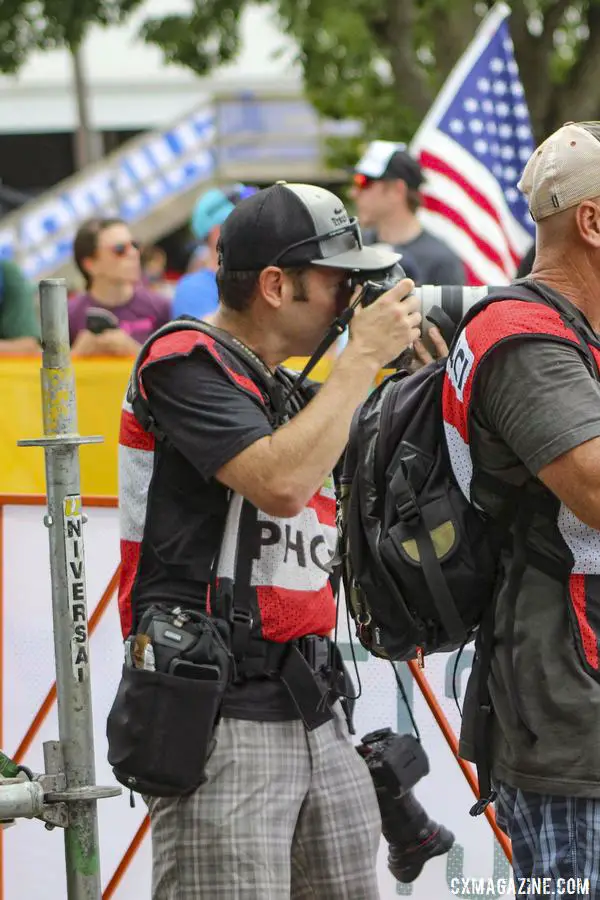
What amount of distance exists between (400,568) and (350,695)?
1.79ft

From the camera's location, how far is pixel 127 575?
2.95 meters

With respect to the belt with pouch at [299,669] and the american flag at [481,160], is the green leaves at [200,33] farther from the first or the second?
the belt with pouch at [299,669]

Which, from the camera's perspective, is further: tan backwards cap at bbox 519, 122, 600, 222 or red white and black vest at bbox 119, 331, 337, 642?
red white and black vest at bbox 119, 331, 337, 642

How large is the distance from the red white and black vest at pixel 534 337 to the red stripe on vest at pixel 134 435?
66 cm

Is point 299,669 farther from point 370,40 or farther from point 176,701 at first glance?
point 370,40

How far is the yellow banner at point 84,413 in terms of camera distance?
17.6ft

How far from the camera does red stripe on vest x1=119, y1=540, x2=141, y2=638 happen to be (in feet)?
9.59

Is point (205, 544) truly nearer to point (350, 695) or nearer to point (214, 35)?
point (350, 695)

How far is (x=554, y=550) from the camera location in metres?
2.49

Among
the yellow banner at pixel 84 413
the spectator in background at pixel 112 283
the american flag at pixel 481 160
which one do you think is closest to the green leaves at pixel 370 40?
the american flag at pixel 481 160

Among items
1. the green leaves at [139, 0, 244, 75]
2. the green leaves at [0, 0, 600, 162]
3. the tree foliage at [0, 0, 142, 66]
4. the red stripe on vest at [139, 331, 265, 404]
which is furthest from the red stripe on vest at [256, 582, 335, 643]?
the green leaves at [139, 0, 244, 75]

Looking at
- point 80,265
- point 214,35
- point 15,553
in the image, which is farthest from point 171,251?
point 15,553

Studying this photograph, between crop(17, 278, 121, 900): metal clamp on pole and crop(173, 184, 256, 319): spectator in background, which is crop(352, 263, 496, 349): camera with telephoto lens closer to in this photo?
crop(17, 278, 121, 900): metal clamp on pole

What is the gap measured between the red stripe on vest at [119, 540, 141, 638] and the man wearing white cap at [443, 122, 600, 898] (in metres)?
0.71
